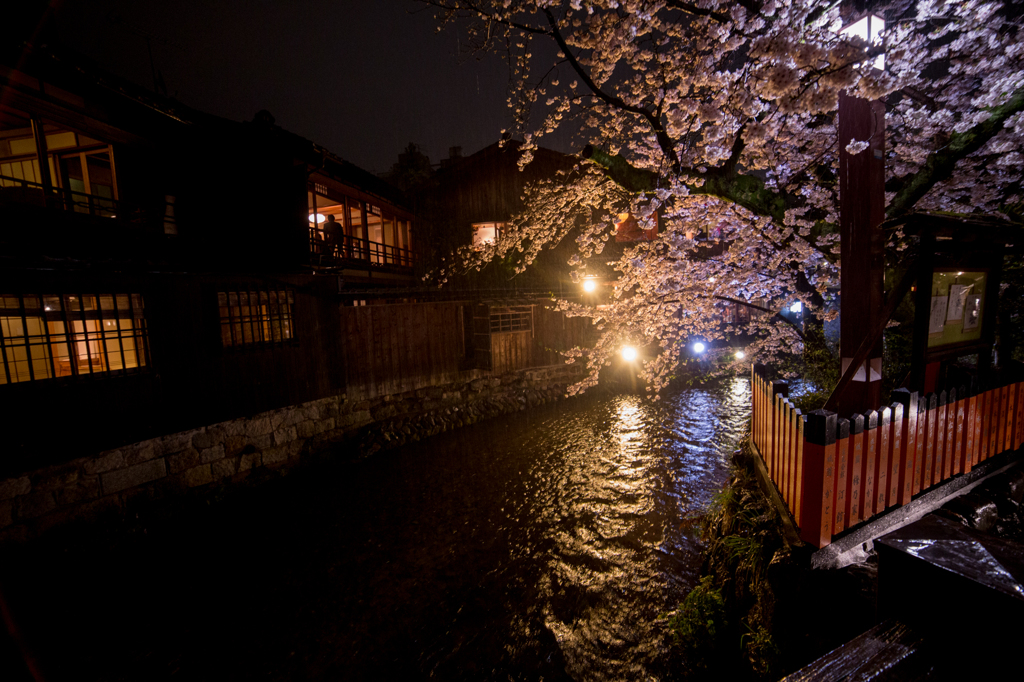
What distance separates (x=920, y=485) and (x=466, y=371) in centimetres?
1333

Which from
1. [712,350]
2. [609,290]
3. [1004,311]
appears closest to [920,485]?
[1004,311]

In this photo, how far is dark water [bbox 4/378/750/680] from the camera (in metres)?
5.37

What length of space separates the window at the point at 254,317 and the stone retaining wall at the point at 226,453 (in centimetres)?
216

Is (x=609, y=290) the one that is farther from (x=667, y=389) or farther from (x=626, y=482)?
(x=626, y=482)

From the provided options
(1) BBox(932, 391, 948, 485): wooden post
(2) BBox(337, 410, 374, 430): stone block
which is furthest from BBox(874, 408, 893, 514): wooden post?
(2) BBox(337, 410, 374, 430): stone block

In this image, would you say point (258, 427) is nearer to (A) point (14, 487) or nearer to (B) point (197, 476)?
(B) point (197, 476)

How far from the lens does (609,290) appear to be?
63.6 feet

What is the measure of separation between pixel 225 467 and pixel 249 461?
54 centimetres

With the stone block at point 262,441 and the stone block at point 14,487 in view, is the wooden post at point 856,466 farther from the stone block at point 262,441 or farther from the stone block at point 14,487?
the stone block at point 14,487

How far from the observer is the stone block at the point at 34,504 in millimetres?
7105

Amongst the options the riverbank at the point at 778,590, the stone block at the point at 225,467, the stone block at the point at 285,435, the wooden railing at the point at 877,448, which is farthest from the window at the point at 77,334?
the wooden railing at the point at 877,448

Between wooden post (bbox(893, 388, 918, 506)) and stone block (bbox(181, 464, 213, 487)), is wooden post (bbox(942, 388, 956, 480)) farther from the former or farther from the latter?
stone block (bbox(181, 464, 213, 487))

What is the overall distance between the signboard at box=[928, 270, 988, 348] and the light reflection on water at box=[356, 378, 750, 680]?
16.8ft

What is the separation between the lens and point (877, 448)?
450 centimetres
